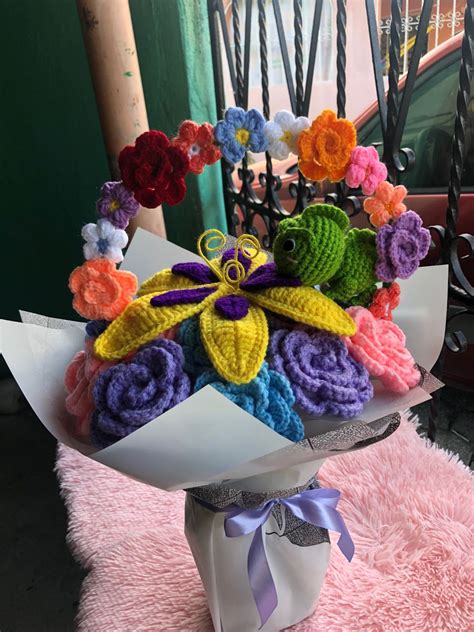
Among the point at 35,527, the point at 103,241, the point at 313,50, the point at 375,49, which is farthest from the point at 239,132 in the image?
the point at 35,527

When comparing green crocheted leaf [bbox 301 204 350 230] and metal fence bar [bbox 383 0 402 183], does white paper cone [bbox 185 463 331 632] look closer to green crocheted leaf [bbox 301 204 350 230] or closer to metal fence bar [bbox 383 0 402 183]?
green crocheted leaf [bbox 301 204 350 230]

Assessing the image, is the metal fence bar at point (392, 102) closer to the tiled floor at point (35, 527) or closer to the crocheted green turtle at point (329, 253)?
the crocheted green turtle at point (329, 253)

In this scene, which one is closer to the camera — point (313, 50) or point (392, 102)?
point (392, 102)

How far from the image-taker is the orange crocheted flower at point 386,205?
39 centimetres

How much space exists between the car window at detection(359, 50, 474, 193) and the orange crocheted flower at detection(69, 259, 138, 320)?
2.75 ft

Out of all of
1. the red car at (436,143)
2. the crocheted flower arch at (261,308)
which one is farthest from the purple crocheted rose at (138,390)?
the red car at (436,143)

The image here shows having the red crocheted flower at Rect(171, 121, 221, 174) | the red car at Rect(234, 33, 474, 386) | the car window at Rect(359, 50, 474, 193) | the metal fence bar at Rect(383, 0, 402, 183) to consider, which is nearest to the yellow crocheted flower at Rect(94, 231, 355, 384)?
the red crocheted flower at Rect(171, 121, 221, 174)

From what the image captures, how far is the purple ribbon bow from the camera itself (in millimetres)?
439

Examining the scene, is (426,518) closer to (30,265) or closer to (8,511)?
(8,511)

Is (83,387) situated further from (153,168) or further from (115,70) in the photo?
(115,70)

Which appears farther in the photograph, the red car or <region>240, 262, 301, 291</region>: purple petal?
the red car

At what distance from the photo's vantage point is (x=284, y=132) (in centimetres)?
42

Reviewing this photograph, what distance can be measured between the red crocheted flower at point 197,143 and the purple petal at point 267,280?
0.09 metres

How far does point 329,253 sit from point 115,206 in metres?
0.17
